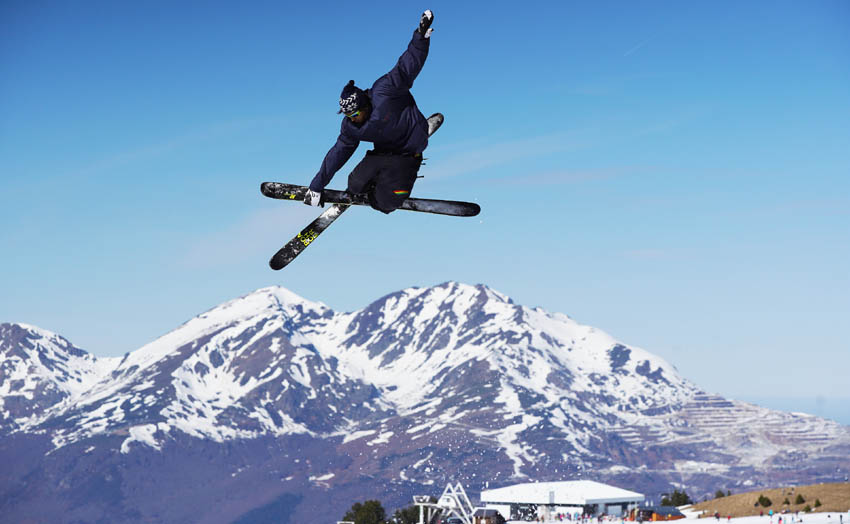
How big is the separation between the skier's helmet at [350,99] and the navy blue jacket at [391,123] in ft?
0.77

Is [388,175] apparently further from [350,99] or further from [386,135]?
[350,99]

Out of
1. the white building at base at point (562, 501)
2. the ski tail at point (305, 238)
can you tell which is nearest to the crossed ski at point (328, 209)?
the ski tail at point (305, 238)

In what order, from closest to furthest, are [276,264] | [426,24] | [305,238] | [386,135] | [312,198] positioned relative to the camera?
1. [426,24]
2. [386,135]
3. [312,198]
4. [276,264]
5. [305,238]

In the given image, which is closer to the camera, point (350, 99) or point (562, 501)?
point (350, 99)

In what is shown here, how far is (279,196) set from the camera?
11734mm

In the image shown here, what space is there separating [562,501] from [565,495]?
170 centimetres

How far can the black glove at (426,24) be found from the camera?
10.1 metres

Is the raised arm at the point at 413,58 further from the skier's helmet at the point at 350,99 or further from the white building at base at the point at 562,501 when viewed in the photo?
the white building at base at the point at 562,501

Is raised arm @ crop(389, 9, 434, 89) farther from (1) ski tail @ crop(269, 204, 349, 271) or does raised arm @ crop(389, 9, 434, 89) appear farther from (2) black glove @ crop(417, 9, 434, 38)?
(1) ski tail @ crop(269, 204, 349, 271)

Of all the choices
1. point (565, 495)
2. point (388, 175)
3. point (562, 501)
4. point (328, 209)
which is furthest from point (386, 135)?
point (565, 495)

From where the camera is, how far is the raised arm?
10.4 meters

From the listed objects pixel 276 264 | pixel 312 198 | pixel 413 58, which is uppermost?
pixel 413 58

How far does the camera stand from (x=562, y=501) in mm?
163000

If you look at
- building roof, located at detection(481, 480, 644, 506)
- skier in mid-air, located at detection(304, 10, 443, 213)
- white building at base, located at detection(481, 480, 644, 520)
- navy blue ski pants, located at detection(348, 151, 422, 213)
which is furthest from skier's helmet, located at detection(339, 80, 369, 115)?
building roof, located at detection(481, 480, 644, 506)
